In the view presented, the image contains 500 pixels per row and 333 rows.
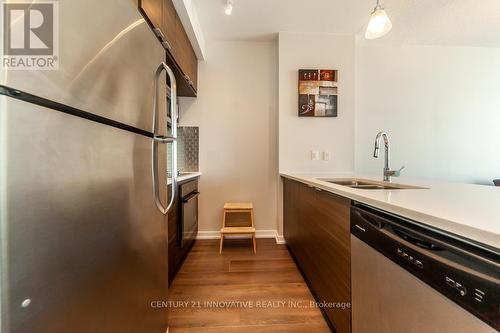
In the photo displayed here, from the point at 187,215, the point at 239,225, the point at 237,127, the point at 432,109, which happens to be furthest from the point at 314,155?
the point at 432,109

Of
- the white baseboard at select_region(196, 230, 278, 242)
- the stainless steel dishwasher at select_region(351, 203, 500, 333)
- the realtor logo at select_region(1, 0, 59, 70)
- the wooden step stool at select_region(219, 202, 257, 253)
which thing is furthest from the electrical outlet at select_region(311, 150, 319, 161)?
the realtor logo at select_region(1, 0, 59, 70)

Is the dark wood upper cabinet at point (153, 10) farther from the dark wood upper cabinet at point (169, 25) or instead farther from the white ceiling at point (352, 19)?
the white ceiling at point (352, 19)

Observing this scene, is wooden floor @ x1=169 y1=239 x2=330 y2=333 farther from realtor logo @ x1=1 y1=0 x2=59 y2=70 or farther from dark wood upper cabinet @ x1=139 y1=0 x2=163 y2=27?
dark wood upper cabinet @ x1=139 y1=0 x2=163 y2=27

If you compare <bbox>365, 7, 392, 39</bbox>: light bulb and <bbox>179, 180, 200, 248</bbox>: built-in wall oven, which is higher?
<bbox>365, 7, 392, 39</bbox>: light bulb

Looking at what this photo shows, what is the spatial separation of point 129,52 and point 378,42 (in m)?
3.45

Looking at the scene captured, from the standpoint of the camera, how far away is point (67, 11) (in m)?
0.55

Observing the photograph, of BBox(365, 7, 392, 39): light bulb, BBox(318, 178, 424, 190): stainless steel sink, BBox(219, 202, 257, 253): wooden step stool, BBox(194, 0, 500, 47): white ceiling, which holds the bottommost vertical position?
BBox(219, 202, 257, 253): wooden step stool

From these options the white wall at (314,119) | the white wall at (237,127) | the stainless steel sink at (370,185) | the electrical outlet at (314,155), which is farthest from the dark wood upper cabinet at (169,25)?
the electrical outlet at (314,155)

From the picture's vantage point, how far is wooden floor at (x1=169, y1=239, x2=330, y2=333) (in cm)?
144

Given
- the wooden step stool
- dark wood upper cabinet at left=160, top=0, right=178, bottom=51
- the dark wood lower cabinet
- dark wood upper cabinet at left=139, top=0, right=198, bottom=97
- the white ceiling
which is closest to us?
the dark wood lower cabinet

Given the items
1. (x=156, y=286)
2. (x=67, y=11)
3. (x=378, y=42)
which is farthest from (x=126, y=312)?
(x=378, y=42)

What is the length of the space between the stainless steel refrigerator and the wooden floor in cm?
62

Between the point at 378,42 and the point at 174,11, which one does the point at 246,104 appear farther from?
the point at 378,42

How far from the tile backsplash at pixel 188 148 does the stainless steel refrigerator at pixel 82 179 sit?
203 cm
